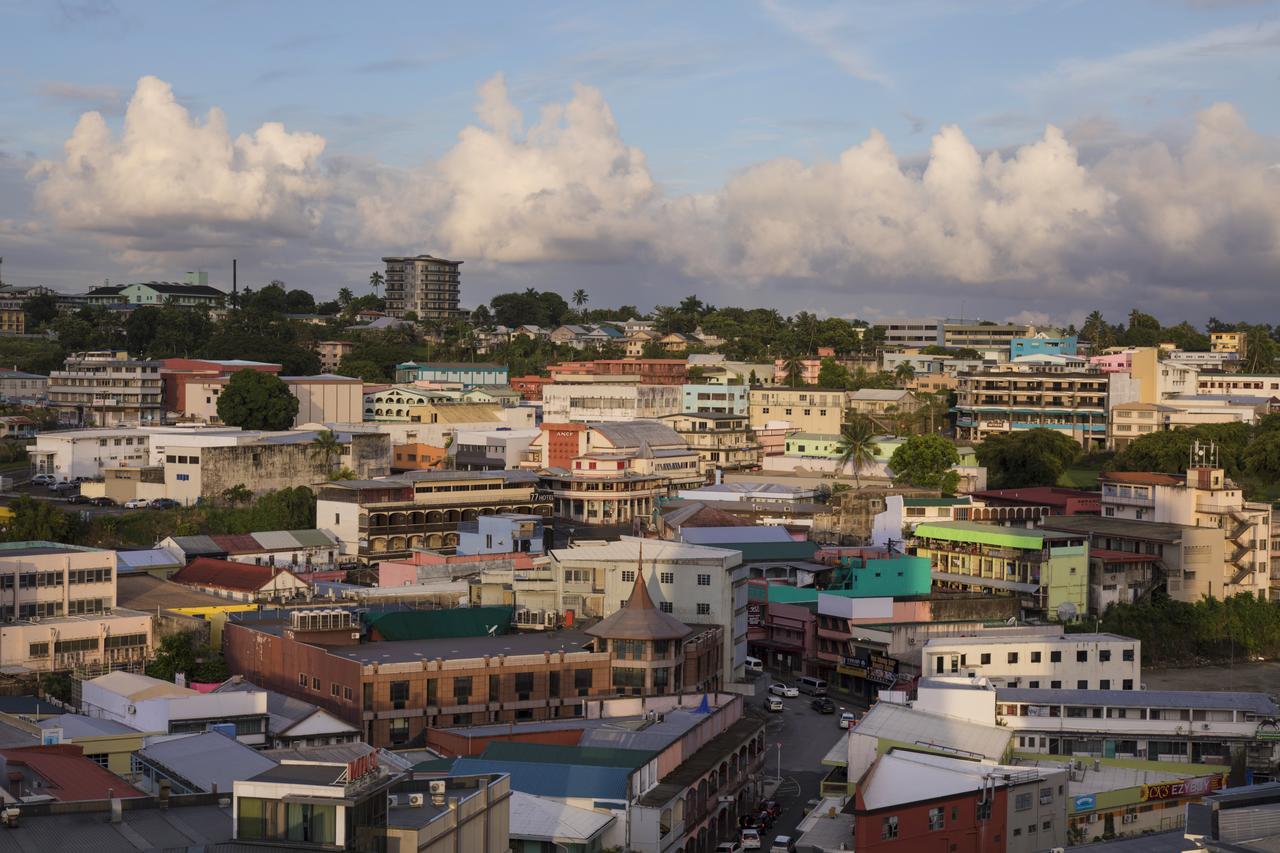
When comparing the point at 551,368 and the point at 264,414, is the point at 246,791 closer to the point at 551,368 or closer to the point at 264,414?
the point at 264,414

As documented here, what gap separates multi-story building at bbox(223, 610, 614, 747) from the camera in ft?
97.7

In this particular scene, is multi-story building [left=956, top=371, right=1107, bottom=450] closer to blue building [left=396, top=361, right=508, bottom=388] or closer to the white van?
blue building [left=396, top=361, right=508, bottom=388]

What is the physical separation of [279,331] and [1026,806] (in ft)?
253

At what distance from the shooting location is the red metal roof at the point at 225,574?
4084cm

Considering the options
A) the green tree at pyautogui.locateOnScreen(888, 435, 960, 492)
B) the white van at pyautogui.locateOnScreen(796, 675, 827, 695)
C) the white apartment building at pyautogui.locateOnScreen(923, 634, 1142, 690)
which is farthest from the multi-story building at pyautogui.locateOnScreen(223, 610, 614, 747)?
the green tree at pyautogui.locateOnScreen(888, 435, 960, 492)

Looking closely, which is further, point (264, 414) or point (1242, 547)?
point (264, 414)

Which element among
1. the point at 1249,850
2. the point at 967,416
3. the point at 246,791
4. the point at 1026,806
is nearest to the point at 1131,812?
the point at 1026,806

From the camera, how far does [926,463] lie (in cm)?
6212

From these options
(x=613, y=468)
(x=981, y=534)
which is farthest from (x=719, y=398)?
(x=981, y=534)

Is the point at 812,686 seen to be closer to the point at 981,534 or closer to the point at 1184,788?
the point at 981,534

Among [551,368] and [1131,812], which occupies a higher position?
[551,368]

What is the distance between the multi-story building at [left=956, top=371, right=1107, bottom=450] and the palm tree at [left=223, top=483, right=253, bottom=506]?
121 ft

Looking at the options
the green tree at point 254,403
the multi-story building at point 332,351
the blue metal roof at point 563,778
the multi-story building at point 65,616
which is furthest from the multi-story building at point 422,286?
the blue metal roof at point 563,778

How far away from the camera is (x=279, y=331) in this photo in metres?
96.0
